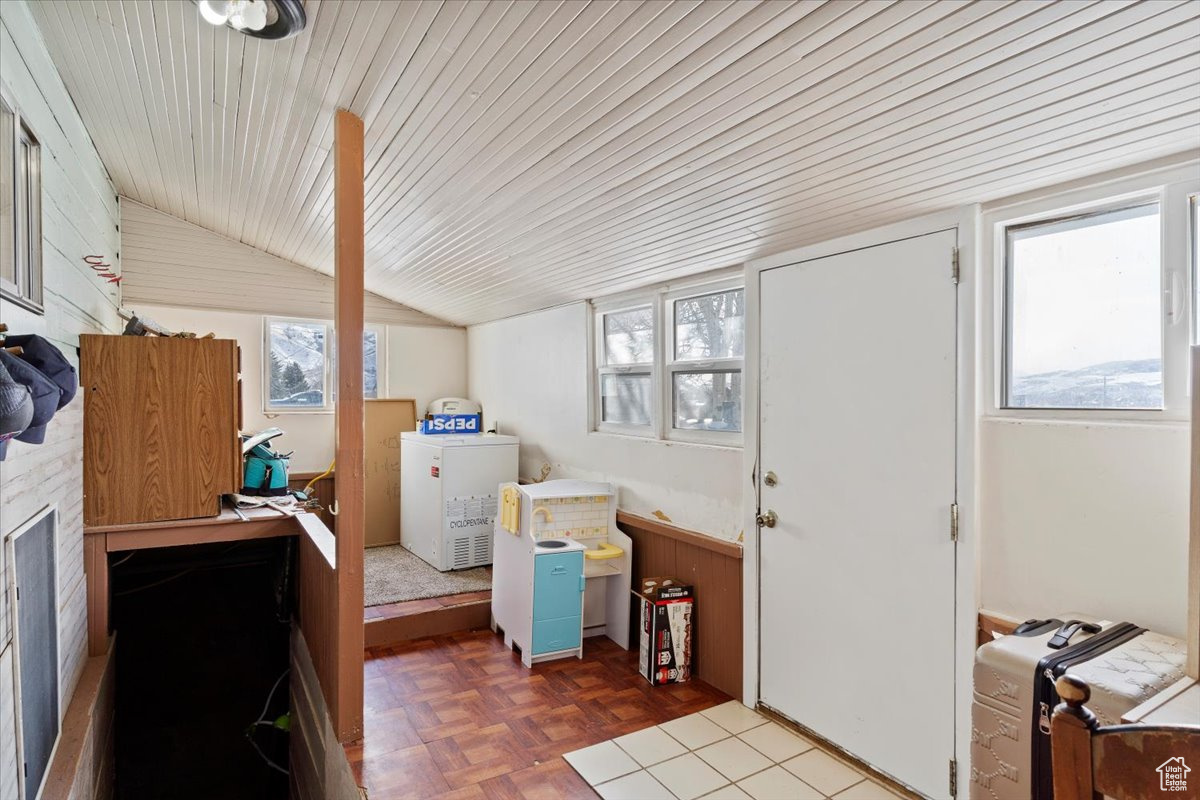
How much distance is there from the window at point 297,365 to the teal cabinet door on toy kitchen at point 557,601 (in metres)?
2.67

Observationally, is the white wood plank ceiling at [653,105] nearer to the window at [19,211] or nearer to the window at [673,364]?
the window at [673,364]

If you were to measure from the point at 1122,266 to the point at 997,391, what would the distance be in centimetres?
48

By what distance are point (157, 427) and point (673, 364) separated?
2.58 m

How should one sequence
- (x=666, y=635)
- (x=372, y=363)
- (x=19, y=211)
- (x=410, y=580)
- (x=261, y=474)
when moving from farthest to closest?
1. (x=372, y=363)
2. (x=410, y=580)
3. (x=261, y=474)
4. (x=666, y=635)
5. (x=19, y=211)

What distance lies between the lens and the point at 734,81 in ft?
5.42

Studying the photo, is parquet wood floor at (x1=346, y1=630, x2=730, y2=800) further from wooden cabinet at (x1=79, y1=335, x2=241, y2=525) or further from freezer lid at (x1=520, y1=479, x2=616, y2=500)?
wooden cabinet at (x1=79, y1=335, x2=241, y2=525)

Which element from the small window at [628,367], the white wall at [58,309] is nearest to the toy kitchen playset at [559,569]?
the small window at [628,367]

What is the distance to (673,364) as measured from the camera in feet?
11.5

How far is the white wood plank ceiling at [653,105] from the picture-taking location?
1.38 meters

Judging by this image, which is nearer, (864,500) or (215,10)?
(215,10)

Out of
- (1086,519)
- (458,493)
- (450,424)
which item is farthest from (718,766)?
(450,424)

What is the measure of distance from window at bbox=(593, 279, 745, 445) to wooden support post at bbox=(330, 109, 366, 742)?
170cm

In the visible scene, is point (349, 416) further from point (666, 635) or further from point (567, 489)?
point (666, 635)

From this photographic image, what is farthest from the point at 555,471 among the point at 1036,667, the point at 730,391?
the point at 1036,667
